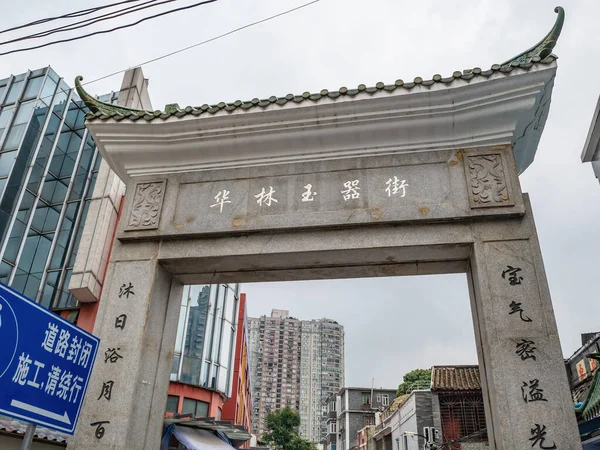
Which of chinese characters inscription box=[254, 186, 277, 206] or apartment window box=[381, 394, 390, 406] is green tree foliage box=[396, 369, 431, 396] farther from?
chinese characters inscription box=[254, 186, 277, 206]

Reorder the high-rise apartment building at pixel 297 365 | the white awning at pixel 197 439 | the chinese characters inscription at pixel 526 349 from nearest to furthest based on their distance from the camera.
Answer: the chinese characters inscription at pixel 526 349 → the white awning at pixel 197 439 → the high-rise apartment building at pixel 297 365

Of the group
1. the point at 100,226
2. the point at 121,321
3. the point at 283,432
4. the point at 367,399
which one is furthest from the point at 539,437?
the point at 367,399

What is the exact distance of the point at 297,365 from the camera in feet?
261

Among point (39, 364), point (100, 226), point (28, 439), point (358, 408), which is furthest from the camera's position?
point (358, 408)

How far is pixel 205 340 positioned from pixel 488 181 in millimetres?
13078

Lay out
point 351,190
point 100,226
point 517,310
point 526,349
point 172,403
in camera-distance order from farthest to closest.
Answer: point 172,403 < point 100,226 < point 351,190 < point 517,310 < point 526,349

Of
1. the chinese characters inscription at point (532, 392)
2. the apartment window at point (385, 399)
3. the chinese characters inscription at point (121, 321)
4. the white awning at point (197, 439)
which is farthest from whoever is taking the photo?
the apartment window at point (385, 399)

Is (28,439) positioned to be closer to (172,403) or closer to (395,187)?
(395,187)

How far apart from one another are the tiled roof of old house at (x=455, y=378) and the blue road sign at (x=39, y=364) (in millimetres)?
19678

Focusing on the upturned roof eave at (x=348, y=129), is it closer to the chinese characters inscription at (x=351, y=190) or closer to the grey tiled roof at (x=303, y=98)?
the grey tiled roof at (x=303, y=98)

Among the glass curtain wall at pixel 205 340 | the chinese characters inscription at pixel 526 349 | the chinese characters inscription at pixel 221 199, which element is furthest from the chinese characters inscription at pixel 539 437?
the glass curtain wall at pixel 205 340

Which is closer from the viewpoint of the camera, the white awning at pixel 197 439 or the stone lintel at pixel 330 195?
the stone lintel at pixel 330 195

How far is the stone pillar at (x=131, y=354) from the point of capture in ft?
15.4

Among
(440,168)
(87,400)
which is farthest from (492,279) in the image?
(87,400)
